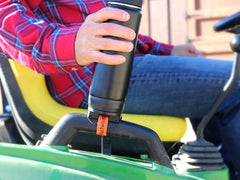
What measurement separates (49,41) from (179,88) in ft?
1.28

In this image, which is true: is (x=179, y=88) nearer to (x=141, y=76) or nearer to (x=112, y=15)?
(x=141, y=76)

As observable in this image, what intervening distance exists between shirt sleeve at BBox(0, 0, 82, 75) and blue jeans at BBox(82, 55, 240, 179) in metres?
0.27

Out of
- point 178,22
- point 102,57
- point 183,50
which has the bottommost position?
point 178,22

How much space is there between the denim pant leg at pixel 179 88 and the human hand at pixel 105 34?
33 centimetres

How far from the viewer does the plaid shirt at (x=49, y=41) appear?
0.59 metres

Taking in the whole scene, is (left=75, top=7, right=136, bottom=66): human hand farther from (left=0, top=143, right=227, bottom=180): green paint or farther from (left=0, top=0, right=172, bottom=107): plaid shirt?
(left=0, top=143, right=227, bottom=180): green paint

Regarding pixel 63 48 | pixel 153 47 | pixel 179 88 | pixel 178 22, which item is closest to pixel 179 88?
→ pixel 179 88

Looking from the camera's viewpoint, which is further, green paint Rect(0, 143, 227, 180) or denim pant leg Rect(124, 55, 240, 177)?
denim pant leg Rect(124, 55, 240, 177)

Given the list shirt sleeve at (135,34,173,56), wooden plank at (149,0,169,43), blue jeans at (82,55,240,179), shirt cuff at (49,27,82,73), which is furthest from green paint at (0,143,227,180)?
wooden plank at (149,0,169,43)

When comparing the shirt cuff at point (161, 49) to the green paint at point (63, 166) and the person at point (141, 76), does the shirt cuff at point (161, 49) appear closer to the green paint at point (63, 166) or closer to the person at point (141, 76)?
the person at point (141, 76)

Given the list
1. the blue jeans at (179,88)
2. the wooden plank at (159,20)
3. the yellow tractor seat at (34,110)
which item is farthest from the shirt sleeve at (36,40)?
the wooden plank at (159,20)

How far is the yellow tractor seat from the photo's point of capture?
2.57 ft

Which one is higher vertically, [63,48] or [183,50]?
[63,48]

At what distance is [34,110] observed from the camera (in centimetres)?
79
